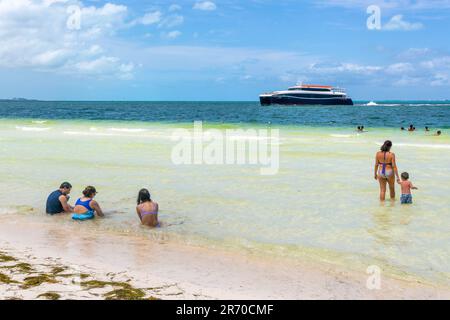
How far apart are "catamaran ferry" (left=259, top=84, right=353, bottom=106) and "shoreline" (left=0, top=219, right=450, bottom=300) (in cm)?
11753

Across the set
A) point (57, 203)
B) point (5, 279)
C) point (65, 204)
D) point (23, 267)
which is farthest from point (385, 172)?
point (5, 279)

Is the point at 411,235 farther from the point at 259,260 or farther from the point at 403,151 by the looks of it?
the point at 403,151

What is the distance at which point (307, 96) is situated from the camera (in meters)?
124

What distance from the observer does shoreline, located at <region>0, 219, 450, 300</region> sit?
626 centimetres

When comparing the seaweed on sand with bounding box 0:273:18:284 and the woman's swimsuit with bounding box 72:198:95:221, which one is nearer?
the seaweed on sand with bounding box 0:273:18:284

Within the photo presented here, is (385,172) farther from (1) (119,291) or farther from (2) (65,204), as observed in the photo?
(1) (119,291)

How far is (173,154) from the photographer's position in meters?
24.8

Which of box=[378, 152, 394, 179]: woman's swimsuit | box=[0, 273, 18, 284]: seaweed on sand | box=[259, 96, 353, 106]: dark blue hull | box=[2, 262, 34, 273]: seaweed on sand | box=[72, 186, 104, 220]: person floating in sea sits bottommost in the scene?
box=[2, 262, 34, 273]: seaweed on sand

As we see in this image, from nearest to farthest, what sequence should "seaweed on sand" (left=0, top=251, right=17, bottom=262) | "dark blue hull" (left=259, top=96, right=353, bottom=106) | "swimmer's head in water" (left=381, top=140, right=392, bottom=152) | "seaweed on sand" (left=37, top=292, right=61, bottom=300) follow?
"seaweed on sand" (left=37, top=292, right=61, bottom=300) → "seaweed on sand" (left=0, top=251, right=17, bottom=262) → "swimmer's head in water" (left=381, top=140, right=392, bottom=152) → "dark blue hull" (left=259, top=96, right=353, bottom=106)

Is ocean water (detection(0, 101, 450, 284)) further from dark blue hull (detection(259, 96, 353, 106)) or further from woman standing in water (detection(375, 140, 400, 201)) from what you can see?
dark blue hull (detection(259, 96, 353, 106))

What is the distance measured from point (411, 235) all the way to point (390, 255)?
149cm

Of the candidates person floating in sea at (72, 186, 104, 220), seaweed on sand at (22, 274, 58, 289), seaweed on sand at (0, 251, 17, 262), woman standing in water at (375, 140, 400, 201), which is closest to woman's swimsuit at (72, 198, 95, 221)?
person floating in sea at (72, 186, 104, 220)

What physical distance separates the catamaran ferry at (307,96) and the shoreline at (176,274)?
118 m
